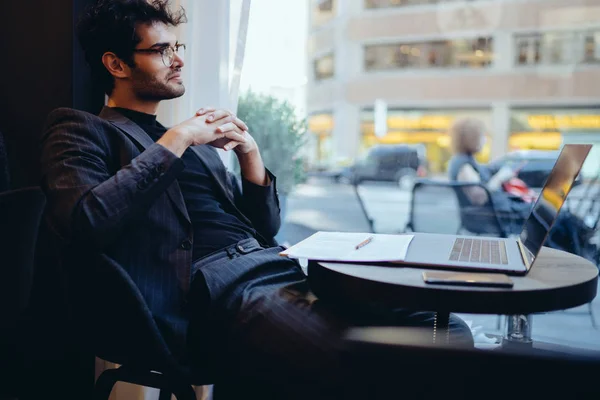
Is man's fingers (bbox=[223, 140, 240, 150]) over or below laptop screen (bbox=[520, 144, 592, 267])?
over

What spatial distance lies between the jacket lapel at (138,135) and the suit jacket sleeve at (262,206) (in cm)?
27

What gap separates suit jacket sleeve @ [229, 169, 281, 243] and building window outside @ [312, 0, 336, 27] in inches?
64.5

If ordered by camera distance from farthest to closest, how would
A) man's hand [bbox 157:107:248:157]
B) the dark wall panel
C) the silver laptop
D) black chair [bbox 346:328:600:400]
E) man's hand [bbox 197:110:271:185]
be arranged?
1. the dark wall panel
2. man's hand [bbox 197:110:271:185]
3. man's hand [bbox 157:107:248:157]
4. the silver laptop
5. black chair [bbox 346:328:600:400]

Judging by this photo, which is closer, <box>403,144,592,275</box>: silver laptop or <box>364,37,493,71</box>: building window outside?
<box>403,144,592,275</box>: silver laptop

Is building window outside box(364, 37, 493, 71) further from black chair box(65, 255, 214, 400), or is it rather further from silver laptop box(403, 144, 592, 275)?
black chair box(65, 255, 214, 400)

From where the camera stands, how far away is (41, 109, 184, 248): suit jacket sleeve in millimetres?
1123

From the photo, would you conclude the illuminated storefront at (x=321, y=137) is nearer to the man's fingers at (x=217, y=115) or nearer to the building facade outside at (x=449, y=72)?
the building facade outside at (x=449, y=72)

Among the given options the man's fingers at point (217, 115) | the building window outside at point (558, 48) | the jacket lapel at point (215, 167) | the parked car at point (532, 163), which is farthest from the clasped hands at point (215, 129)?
the building window outside at point (558, 48)

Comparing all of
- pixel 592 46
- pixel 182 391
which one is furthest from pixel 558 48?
pixel 182 391

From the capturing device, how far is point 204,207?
143 cm

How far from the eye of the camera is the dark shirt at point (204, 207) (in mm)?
1375

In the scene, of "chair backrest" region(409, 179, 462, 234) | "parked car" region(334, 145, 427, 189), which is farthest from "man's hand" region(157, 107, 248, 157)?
"parked car" region(334, 145, 427, 189)

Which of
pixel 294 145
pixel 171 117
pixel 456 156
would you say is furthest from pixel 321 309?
pixel 456 156

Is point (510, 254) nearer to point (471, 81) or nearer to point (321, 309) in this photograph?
point (321, 309)
